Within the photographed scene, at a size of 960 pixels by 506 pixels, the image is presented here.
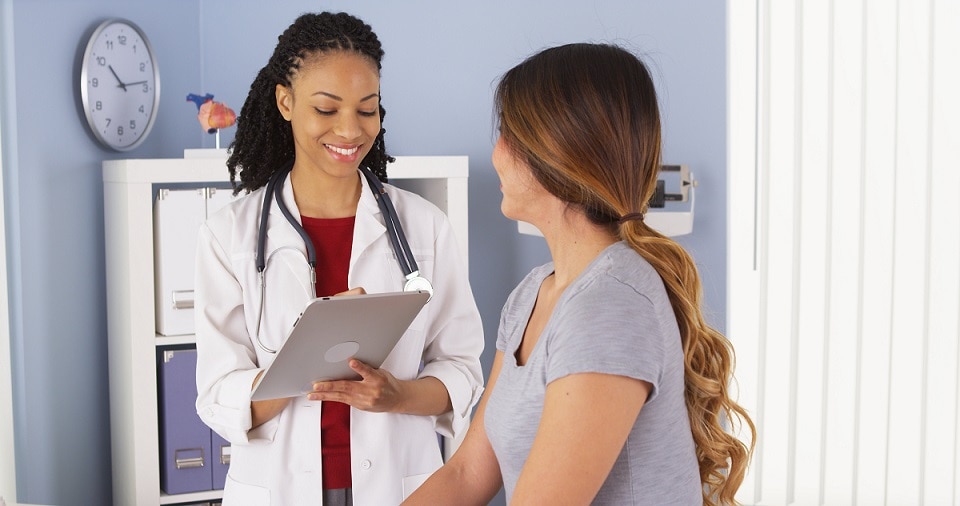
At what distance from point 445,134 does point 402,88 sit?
191 mm

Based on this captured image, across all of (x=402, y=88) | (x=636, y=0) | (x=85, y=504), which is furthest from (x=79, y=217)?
(x=636, y=0)

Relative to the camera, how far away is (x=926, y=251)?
8.61ft

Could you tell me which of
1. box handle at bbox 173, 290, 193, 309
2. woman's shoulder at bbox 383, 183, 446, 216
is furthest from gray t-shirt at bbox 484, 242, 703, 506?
box handle at bbox 173, 290, 193, 309

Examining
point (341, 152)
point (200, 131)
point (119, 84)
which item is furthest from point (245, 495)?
point (200, 131)

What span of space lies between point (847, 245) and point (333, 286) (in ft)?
5.44

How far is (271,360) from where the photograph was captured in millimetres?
1498

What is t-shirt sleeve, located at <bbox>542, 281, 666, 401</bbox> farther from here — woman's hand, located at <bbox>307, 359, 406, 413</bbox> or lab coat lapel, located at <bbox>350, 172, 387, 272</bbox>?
lab coat lapel, located at <bbox>350, 172, 387, 272</bbox>

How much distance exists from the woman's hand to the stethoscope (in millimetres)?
128

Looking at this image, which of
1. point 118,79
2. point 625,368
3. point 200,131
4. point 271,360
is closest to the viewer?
point 625,368

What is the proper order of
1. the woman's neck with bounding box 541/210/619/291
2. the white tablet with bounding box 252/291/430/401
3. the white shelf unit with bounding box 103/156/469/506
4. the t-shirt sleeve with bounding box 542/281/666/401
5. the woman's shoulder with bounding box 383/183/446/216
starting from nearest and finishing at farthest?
the t-shirt sleeve with bounding box 542/281/666/401 < the woman's neck with bounding box 541/210/619/291 < the white tablet with bounding box 252/291/430/401 < the woman's shoulder with bounding box 383/183/446/216 < the white shelf unit with bounding box 103/156/469/506

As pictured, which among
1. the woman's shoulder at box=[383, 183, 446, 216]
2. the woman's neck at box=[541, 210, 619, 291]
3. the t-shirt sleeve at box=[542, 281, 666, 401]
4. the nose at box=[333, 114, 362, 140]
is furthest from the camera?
the woman's shoulder at box=[383, 183, 446, 216]

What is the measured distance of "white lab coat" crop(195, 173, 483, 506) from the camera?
5.02ft

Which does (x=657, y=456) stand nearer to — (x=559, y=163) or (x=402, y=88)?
(x=559, y=163)

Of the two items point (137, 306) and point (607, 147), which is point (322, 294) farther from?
point (137, 306)
